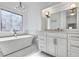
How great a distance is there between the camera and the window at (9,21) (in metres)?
3.59

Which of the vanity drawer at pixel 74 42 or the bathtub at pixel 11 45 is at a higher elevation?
the vanity drawer at pixel 74 42

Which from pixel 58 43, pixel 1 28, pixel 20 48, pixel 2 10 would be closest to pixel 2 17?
pixel 2 10

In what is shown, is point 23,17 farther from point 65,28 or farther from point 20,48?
point 65,28

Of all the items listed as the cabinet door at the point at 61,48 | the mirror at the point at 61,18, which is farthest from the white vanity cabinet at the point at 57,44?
the mirror at the point at 61,18

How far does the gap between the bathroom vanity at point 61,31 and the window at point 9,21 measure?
1.85m

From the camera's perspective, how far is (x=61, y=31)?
Answer: 7.52 ft

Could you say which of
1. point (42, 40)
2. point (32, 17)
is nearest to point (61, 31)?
point (42, 40)

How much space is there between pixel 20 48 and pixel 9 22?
1642 millimetres

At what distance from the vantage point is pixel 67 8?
272 centimetres

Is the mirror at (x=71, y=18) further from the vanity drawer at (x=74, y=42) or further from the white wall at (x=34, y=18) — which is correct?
the white wall at (x=34, y=18)

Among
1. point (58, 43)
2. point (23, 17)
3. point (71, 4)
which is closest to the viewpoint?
point (58, 43)

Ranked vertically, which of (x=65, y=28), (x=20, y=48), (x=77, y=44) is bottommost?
(x=20, y=48)

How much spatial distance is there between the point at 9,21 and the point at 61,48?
10.2 feet

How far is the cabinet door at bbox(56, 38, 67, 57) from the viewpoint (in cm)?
206
